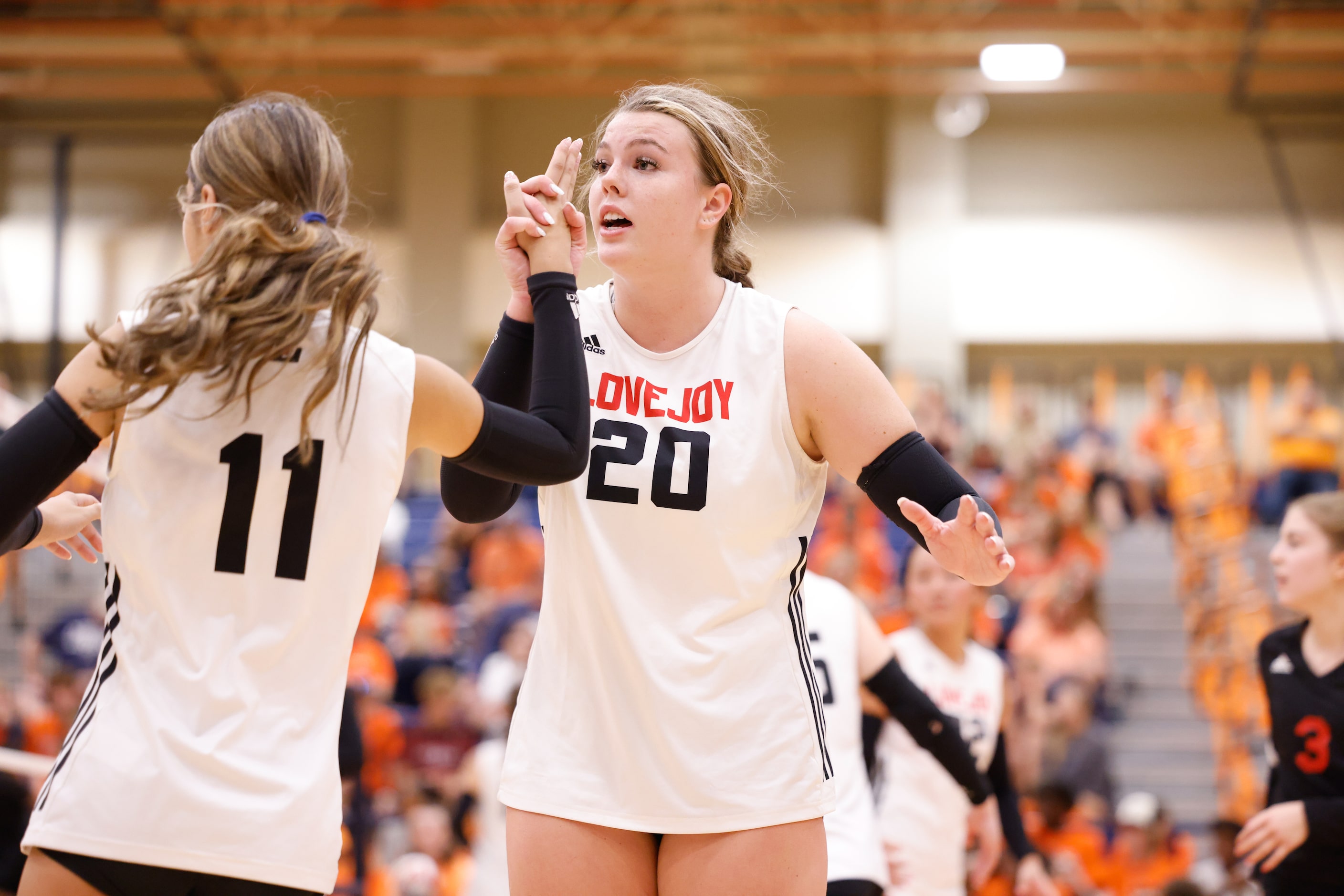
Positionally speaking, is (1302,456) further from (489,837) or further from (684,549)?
(684,549)

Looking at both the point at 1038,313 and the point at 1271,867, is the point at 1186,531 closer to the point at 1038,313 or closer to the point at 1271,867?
the point at 1038,313

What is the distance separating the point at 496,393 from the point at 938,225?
16483 mm

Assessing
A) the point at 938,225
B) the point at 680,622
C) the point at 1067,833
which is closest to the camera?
the point at 680,622

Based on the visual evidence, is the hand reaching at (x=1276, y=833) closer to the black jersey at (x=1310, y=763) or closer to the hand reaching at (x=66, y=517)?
the black jersey at (x=1310, y=763)

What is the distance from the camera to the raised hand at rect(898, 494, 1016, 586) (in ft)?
8.09

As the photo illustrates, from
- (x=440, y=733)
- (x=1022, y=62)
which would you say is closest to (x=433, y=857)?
(x=440, y=733)

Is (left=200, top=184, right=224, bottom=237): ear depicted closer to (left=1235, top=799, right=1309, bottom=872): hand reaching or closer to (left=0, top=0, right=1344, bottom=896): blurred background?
(left=1235, top=799, right=1309, bottom=872): hand reaching

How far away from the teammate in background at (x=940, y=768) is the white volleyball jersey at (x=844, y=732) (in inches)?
21.1

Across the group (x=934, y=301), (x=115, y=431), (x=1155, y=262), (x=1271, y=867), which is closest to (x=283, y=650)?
(x=115, y=431)

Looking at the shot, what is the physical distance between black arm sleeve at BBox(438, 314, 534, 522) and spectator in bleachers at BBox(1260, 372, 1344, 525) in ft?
42.0

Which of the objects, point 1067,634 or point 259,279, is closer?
point 259,279

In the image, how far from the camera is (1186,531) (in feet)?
44.7

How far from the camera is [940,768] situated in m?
4.66

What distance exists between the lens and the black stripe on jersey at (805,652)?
2.69m
